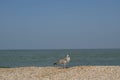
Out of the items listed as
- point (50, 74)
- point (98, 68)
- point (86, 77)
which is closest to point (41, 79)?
point (50, 74)

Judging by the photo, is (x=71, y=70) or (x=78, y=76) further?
(x=71, y=70)

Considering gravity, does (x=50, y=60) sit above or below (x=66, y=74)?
above

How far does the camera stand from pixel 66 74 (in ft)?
64.3

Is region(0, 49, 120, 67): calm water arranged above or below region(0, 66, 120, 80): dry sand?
above

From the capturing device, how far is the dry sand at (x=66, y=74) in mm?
18844

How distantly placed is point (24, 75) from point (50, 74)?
1435mm

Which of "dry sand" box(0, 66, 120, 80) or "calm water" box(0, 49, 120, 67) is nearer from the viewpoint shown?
"dry sand" box(0, 66, 120, 80)

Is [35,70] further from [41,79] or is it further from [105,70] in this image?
[105,70]

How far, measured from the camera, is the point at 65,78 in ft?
61.8

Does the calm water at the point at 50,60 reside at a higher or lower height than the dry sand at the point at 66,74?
higher

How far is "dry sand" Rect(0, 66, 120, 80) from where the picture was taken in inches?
742

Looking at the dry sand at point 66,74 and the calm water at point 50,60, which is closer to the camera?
the dry sand at point 66,74

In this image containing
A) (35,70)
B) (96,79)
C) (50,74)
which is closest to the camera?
(96,79)

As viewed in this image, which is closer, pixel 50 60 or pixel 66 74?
pixel 66 74
